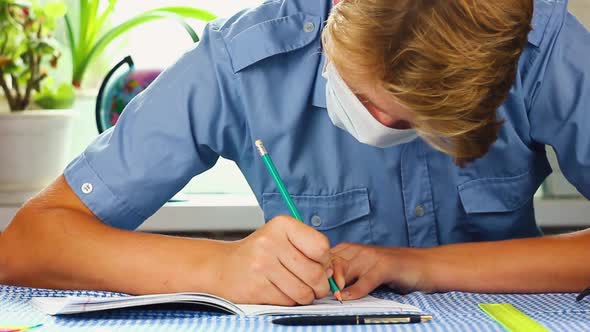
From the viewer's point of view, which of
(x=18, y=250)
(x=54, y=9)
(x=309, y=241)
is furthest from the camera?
(x=54, y=9)

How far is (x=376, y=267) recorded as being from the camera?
1.36 m

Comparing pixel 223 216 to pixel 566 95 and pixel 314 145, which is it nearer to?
pixel 314 145

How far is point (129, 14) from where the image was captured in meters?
2.80

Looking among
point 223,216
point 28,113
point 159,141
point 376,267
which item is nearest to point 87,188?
point 159,141

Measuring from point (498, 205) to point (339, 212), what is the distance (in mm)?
262

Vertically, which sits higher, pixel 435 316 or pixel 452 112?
pixel 452 112

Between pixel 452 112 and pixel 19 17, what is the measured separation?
1.62m

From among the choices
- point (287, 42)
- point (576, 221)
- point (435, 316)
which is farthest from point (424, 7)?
point (576, 221)

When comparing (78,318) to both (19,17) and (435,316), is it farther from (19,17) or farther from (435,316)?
(19,17)

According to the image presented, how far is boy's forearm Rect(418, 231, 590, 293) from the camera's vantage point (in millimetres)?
1389

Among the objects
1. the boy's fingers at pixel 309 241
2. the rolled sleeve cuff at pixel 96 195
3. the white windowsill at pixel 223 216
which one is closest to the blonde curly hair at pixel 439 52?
the boy's fingers at pixel 309 241

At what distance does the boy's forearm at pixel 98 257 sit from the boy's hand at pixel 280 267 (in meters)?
0.05

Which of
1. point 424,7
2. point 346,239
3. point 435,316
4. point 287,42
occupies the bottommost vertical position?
point 346,239

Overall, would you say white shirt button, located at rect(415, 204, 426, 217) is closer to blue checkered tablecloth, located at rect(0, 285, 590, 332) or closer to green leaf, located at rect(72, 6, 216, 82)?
blue checkered tablecloth, located at rect(0, 285, 590, 332)
